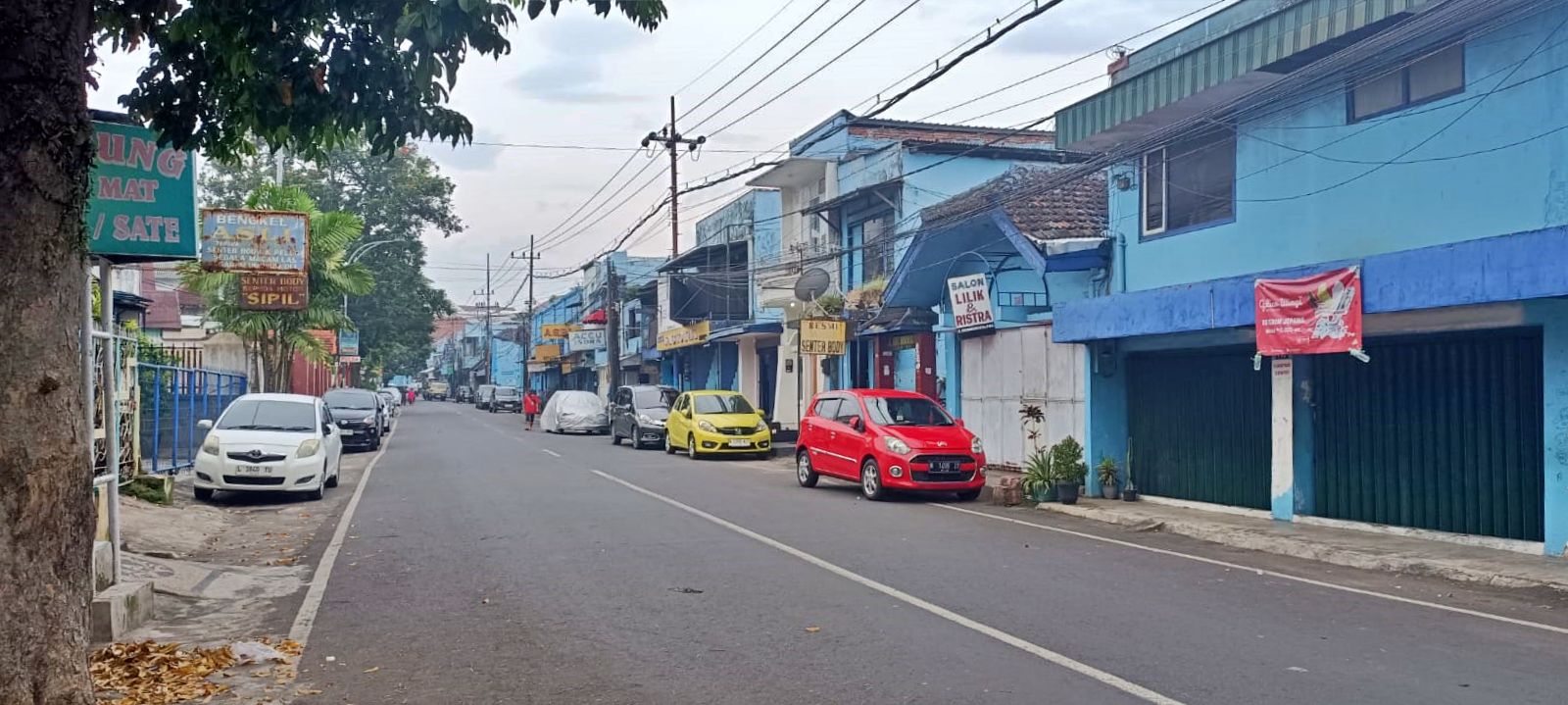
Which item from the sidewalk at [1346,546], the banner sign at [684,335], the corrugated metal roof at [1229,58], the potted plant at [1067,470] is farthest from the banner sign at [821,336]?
the banner sign at [684,335]

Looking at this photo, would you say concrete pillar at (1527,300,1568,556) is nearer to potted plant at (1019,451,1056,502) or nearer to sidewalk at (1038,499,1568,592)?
sidewalk at (1038,499,1568,592)

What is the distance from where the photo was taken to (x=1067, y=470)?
17.2 meters

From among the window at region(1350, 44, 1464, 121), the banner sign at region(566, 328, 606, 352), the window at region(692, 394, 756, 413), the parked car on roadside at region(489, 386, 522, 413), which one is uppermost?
the window at region(1350, 44, 1464, 121)

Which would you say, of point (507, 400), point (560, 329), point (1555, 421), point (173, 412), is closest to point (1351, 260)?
point (1555, 421)

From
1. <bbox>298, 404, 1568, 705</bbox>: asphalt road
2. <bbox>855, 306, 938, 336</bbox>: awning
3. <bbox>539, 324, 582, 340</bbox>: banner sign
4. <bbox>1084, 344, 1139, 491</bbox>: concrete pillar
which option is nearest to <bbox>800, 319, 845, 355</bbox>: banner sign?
<bbox>855, 306, 938, 336</bbox>: awning

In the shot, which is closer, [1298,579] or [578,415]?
[1298,579]

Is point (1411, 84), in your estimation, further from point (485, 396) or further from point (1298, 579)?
point (485, 396)

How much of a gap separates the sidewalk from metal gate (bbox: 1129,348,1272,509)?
0.53 metres

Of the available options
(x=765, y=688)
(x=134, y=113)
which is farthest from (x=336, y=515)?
(x=765, y=688)

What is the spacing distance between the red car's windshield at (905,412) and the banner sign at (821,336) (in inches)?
288

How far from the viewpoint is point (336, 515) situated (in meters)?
16.0

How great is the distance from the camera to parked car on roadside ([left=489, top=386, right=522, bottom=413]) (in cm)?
7156

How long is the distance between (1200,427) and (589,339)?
45.5 metres

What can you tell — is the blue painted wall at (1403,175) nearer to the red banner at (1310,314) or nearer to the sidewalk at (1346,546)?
the red banner at (1310,314)
